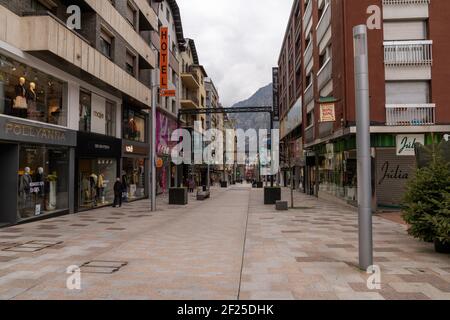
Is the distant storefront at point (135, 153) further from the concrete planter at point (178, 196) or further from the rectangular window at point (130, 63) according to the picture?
the concrete planter at point (178, 196)

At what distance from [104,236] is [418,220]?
27.4 feet

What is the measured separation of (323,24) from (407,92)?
876 centimetres

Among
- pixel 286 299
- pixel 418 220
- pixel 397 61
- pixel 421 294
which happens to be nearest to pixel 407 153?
pixel 397 61

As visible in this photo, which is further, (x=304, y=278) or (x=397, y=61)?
(x=397, y=61)

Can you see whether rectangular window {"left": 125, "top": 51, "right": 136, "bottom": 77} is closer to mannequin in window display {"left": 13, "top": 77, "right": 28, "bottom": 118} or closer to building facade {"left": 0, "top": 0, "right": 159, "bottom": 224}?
building facade {"left": 0, "top": 0, "right": 159, "bottom": 224}

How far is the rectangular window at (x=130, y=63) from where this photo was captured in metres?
23.1

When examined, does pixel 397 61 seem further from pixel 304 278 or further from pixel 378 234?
pixel 304 278

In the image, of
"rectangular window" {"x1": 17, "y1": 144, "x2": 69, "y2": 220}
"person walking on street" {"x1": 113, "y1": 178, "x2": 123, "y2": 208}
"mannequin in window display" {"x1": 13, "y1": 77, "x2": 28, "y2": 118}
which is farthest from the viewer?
"person walking on street" {"x1": 113, "y1": 178, "x2": 123, "y2": 208}

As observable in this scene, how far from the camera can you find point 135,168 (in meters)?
25.5

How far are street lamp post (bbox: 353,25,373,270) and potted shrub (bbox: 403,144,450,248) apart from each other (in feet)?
7.88

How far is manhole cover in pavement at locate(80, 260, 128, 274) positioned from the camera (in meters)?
6.66

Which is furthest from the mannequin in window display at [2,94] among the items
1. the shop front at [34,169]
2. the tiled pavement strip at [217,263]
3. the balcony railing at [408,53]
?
the balcony railing at [408,53]

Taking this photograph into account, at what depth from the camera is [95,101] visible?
19.2m

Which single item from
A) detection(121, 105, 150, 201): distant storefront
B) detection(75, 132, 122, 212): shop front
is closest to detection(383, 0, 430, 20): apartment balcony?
detection(75, 132, 122, 212): shop front
